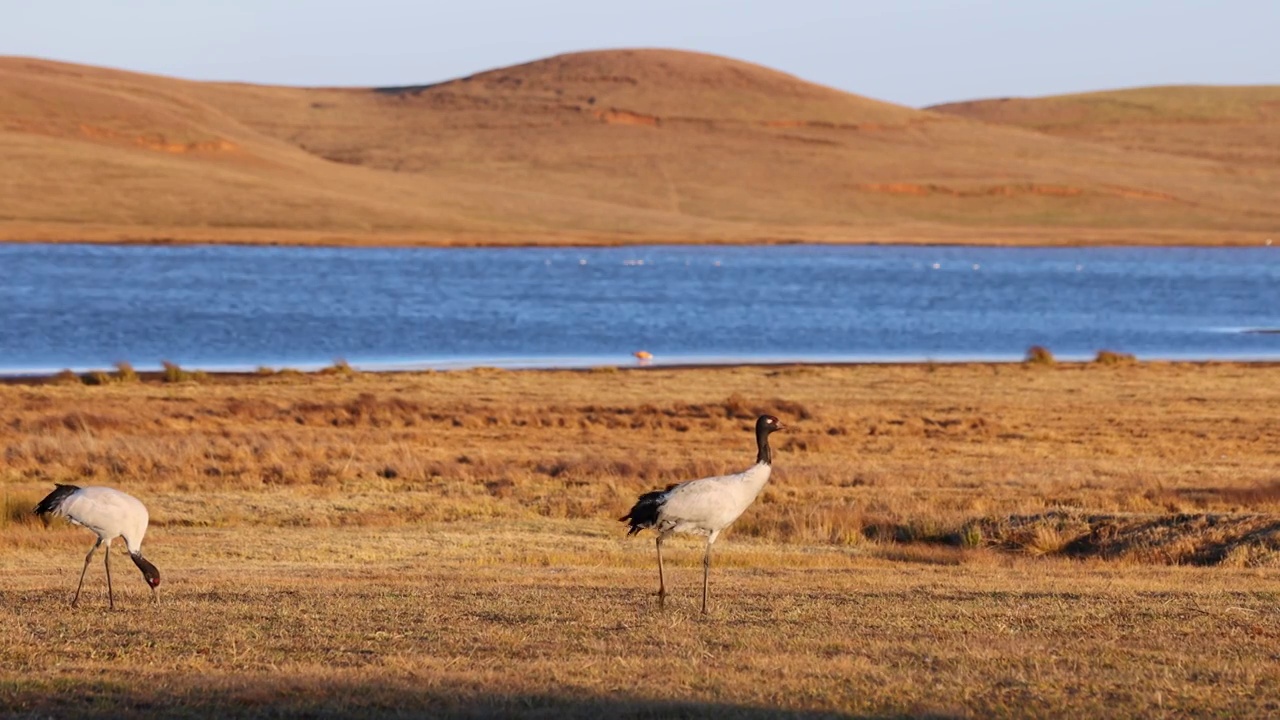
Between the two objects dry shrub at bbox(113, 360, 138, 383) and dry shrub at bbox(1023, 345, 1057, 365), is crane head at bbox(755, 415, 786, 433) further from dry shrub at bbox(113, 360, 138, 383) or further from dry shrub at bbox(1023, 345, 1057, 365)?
dry shrub at bbox(1023, 345, 1057, 365)

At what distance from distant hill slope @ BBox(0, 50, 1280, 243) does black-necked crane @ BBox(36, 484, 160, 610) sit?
9751 cm

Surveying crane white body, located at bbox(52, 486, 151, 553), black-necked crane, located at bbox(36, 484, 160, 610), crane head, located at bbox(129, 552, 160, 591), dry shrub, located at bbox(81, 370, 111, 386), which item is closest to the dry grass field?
crane head, located at bbox(129, 552, 160, 591)

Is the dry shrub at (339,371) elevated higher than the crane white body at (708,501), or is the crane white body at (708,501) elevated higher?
the crane white body at (708,501)

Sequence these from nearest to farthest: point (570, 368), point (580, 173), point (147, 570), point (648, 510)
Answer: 1. point (648, 510)
2. point (147, 570)
3. point (570, 368)
4. point (580, 173)

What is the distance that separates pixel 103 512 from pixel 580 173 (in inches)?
5820

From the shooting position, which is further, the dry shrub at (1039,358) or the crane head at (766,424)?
the dry shrub at (1039,358)

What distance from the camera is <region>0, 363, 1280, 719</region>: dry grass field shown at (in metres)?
9.38

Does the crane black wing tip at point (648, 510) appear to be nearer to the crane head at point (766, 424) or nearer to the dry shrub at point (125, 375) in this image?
the crane head at point (766, 424)

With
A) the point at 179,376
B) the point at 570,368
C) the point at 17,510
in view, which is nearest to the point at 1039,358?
the point at 570,368

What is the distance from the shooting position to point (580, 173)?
159125 millimetres

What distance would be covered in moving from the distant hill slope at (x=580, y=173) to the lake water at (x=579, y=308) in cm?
1358

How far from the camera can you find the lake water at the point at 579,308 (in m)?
51.2

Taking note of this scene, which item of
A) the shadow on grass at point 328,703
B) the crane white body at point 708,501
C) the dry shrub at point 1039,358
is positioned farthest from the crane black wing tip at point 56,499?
the dry shrub at point 1039,358

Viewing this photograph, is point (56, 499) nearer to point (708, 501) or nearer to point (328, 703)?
point (328, 703)
